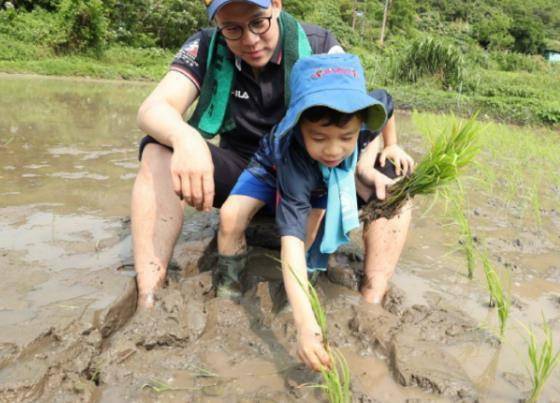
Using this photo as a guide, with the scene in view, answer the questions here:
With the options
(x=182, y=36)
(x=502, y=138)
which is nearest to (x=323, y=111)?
(x=502, y=138)

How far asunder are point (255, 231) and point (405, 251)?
81cm

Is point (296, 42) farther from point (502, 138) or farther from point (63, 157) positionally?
point (502, 138)

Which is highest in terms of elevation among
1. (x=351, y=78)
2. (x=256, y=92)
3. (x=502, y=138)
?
(x=351, y=78)

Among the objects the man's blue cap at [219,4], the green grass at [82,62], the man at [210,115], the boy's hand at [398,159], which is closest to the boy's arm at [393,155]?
the boy's hand at [398,159]

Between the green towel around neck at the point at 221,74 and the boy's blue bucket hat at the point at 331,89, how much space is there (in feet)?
1.28

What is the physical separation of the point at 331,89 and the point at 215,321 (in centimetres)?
88

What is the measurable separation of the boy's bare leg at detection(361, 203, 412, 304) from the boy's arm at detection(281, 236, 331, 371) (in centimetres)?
51

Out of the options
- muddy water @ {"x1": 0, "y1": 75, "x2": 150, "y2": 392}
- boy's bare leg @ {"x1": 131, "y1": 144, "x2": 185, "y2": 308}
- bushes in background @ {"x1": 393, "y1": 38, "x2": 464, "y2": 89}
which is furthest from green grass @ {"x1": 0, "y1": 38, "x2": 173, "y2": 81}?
boy's bare leg @ {"x1": 131, "y1": 144, "x2": 185, "y2": 308}

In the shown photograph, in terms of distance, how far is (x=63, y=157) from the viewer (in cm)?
388

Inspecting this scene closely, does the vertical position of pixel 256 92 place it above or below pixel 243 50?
below

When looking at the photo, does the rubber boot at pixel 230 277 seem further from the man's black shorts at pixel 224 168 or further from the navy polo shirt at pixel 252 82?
the navy polo shirt at pixel 252 82

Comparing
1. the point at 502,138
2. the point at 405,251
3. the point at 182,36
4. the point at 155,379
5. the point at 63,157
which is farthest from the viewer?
the point at 182,36

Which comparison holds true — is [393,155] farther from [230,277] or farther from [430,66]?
[430,66]

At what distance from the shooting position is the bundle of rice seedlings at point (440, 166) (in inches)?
70.0
